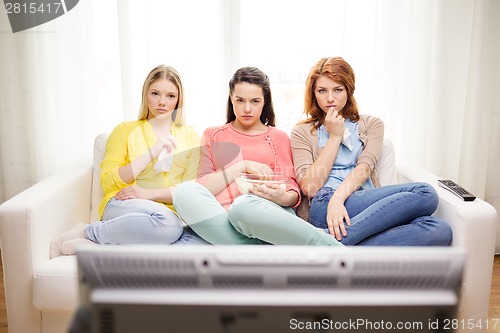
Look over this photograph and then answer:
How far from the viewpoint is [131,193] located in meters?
1.99

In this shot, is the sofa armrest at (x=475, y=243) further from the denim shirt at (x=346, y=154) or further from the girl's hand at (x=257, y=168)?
the girl's hand at (x=257, y=168)

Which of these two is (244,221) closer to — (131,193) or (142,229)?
(142,229)

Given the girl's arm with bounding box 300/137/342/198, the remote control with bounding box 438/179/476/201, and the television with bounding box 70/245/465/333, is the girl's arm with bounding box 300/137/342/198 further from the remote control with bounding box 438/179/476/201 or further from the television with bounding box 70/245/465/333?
the television with bounding box 70/245/465/333

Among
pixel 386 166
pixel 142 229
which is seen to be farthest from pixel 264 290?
pixel 386 166

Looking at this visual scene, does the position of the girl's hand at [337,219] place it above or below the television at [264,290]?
below

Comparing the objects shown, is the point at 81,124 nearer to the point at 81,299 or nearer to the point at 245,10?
the point at 245,10

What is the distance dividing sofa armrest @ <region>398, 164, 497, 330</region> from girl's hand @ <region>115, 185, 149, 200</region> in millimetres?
1159

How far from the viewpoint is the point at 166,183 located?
2.08 metres

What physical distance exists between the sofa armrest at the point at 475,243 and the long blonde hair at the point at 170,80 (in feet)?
3.75

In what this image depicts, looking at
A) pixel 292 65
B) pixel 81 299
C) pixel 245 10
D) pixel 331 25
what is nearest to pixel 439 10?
pixel 331 25

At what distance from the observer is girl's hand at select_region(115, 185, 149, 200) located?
198 cm

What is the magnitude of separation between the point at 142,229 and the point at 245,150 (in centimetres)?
57

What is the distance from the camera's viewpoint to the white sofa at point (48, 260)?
165 centimetres
